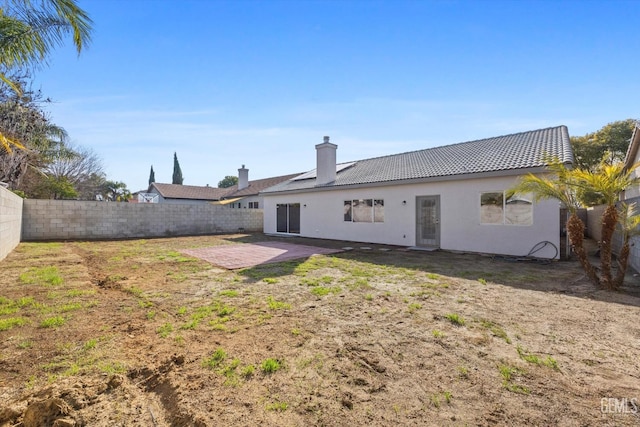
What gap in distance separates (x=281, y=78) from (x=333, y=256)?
23.0ft

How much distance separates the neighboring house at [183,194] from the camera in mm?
37250

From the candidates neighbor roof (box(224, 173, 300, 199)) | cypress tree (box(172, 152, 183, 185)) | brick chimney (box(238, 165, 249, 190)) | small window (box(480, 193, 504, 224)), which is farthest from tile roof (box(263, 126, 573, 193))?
cypress tree (box(172, 152, 183, 185))

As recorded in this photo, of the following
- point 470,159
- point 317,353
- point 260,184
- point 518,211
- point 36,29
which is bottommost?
point 317,353

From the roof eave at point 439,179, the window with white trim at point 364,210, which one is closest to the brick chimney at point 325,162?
the roof eave at point 439,179

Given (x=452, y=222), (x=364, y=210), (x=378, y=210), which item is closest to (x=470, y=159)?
(x=452, y=222)

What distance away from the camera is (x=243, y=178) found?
106ft

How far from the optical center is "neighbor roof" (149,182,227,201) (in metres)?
37.5

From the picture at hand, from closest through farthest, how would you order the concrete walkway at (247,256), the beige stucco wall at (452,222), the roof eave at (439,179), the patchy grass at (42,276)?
1. the patchy grass at (42,276)
2. the concrete walkway at (247,256)
3. the roof eave at (439,179)
4. the beige stucco wall at (452,222)

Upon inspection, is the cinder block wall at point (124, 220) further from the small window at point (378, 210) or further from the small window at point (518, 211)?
the small window at point (518, 211)

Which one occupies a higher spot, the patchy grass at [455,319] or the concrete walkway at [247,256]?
the concrete walkway at [247,256]

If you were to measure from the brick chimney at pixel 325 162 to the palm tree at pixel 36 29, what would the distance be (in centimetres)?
1146

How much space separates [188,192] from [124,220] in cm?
2330

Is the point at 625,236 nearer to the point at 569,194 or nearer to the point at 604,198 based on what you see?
the point at 604,198

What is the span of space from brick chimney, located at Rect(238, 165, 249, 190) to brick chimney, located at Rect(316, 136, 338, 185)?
644 inches
